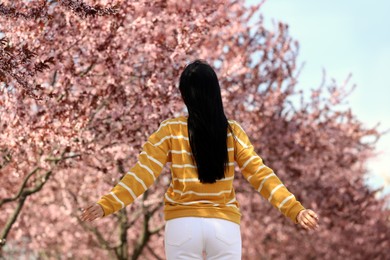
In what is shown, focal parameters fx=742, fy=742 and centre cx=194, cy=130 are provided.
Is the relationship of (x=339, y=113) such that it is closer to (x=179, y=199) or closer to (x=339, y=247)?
(x=339, y=247)

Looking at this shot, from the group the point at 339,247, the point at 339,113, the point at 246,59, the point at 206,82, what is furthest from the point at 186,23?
the point at 339,247

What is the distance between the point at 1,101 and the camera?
789 cm

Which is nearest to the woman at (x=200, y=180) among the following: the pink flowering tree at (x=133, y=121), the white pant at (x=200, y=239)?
the white pant at (x=200, y=239)

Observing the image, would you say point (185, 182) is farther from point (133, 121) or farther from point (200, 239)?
point (133, 121)

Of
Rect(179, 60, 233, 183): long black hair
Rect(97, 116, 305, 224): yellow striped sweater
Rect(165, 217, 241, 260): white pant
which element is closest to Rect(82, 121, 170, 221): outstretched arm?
Rect(97, 116, 305, 224): yellow striped sweater

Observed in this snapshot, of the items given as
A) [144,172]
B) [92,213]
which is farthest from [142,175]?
[92,213]

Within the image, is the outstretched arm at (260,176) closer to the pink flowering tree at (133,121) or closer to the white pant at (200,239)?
the white pant at (200,239)

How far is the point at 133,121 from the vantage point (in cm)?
962

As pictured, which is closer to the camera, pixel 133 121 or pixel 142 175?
pixel 142 175

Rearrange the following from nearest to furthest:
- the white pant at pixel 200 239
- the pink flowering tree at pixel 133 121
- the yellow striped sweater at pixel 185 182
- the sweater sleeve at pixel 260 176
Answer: the white pant at pixel 200 239
the yellow striped sweater at pixel 185 182
the sweater sleeve at pixel 260 176
the pink flowering tree at pixel 133 121

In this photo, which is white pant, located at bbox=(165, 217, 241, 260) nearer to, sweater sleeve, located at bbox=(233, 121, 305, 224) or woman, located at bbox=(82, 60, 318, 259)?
woman, located at bbox=(82, 60, 318, 259)

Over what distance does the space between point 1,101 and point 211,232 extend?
449 centimetres

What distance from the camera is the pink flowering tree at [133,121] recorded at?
26.8 feet

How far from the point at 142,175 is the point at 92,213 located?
1.25 feet
